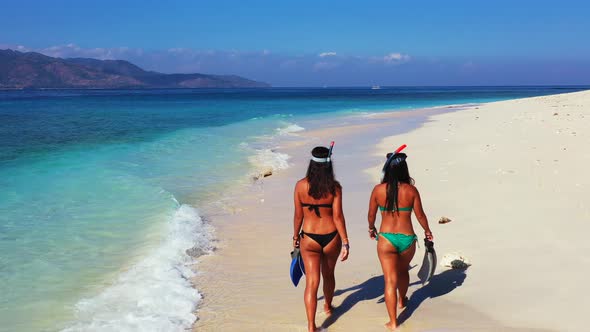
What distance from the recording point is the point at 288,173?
46.9 ft

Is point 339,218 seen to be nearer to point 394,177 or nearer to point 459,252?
point 394,177

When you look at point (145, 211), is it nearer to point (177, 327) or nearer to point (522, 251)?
point (177, 327)

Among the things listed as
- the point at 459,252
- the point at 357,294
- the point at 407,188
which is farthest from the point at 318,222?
the point at 459,252

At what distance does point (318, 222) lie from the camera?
4980 mm

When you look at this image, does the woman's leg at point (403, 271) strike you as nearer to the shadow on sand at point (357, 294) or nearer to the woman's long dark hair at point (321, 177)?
the shadow on sand at point (357, 294)

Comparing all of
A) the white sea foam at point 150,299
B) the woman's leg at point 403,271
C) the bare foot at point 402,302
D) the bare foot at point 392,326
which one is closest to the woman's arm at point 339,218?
the woman's leg at point 403,271

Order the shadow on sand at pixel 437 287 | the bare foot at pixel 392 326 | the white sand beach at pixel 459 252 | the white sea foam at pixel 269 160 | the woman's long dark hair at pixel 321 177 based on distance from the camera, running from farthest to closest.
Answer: the white sea foam at pixel 269 160, the shadow on sand at pixel 437 287, the white sand beach at pixel 459 252, the bare foot at pixel 392 326, the woman's long dark hair at pixel 321 177

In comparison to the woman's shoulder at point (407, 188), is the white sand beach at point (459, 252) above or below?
Answer: below

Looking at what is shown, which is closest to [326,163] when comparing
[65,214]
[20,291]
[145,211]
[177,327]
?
[177,327]

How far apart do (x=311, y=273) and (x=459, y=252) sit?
249 cm

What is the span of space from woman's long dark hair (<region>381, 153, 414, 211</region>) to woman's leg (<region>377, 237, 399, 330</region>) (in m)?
0.34

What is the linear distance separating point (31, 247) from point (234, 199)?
416cm

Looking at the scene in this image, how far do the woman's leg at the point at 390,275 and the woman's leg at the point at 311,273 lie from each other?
0.59 m

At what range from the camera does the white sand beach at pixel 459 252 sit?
17.2ft
